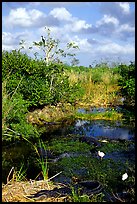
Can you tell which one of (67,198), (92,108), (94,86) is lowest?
(67,198)

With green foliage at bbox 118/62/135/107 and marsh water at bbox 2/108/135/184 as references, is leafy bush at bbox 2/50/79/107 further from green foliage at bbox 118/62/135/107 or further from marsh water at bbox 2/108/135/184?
green foliage at bbox 118/62/135/107

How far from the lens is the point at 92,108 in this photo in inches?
480

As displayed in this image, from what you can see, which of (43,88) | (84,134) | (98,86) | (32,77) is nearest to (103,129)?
(84,134)

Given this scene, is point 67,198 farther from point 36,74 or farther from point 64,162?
point 36,74

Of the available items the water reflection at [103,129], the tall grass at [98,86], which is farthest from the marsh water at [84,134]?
the tall grass at [98,86]

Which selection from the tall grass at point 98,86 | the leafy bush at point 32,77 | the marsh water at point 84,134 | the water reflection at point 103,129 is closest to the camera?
the marsh water at point 84,134

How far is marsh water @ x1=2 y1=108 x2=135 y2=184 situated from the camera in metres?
6.66

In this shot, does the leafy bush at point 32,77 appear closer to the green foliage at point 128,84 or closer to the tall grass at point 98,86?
the tall grass at point 98,86

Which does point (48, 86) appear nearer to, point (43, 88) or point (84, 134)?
point (43, 88)

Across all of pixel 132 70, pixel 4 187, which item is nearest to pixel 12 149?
pixel 4 187

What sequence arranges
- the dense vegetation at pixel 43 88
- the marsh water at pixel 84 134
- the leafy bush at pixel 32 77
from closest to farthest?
the marsh water at pixel 84 134 → the dense vegetation at pixel 43 88 → the leafy bush at pixel 32 77

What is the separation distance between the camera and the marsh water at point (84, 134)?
6663mm

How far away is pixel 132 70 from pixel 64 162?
251 inches

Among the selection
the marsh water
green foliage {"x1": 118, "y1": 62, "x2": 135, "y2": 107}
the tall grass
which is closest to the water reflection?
the marsh water
